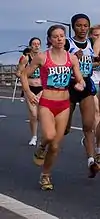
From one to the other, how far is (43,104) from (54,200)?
3.78 ft

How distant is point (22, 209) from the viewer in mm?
7188

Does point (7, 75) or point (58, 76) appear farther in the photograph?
point (7, 75)

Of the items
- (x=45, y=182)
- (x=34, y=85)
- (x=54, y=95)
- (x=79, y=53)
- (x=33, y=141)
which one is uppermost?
(x=79, y=53)

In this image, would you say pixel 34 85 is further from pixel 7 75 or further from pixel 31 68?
pixel 7 75

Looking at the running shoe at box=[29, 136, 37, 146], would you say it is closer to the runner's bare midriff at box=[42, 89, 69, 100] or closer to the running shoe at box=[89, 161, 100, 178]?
the running shoe at box=[89, 161, 100, 178]

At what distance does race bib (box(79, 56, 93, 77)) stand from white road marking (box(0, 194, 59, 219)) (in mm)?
1921

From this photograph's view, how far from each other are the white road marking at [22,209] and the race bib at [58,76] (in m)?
1.39

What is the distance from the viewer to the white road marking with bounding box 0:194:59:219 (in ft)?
22.5

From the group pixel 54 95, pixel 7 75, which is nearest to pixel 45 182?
pixel 54 95

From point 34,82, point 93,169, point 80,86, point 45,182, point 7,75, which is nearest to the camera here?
point 80,86

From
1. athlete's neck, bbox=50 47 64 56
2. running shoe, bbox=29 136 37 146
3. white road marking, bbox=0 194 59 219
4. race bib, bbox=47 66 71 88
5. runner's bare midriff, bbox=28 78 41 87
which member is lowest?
running shoe, bbox=29 136 37 146

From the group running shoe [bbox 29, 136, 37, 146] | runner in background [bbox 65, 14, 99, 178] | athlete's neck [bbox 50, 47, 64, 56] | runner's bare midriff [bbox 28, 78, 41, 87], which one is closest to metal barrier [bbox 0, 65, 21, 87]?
running shoe [bbox 29, 136, 37, 146]

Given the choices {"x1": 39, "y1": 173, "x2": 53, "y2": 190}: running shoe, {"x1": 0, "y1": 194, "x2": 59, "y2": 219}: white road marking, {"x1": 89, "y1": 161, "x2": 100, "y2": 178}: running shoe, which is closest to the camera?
{"x1": 0, "y1": 194, "x2": 59, "y2": 219}: white road marking

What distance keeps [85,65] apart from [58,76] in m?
0.77
